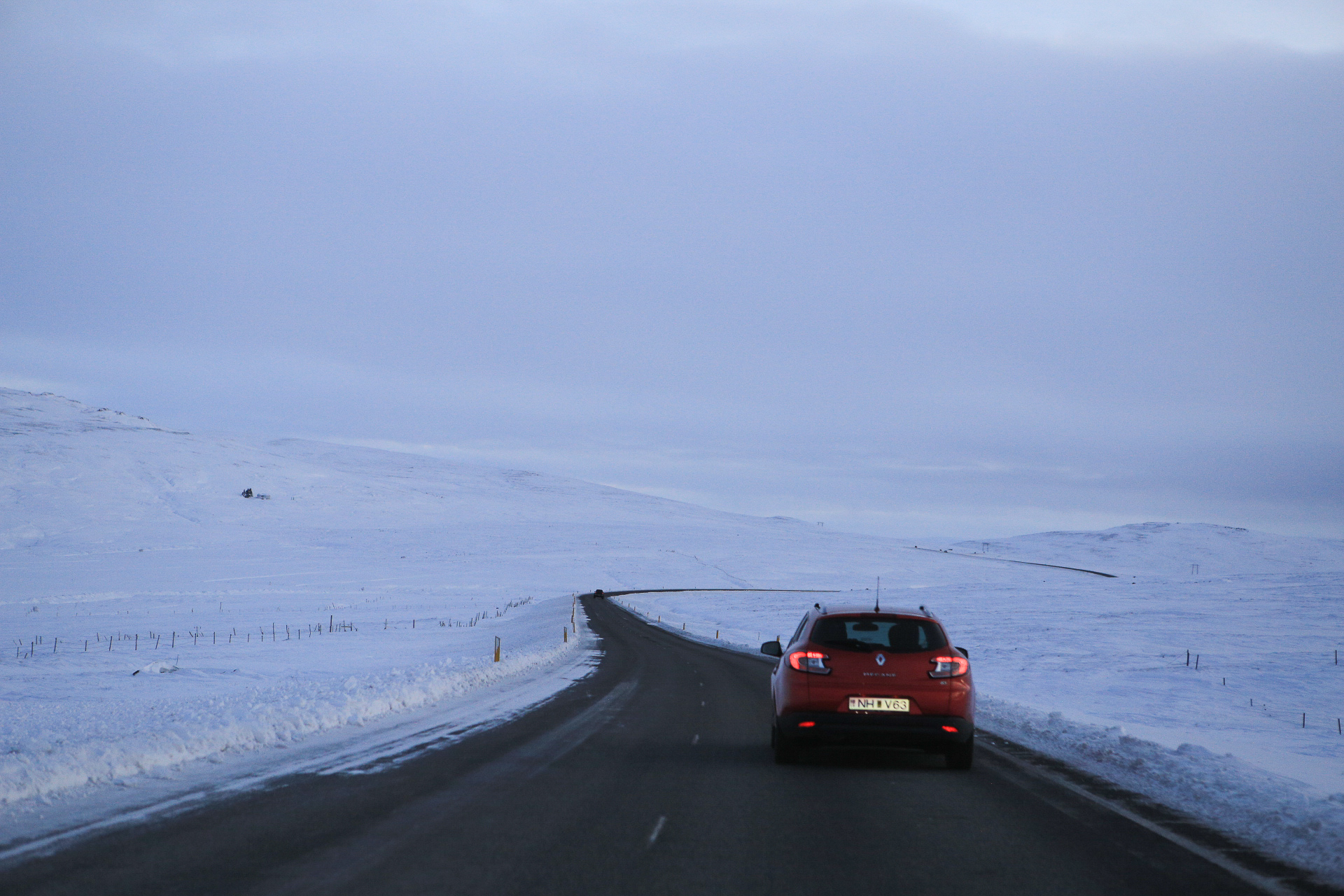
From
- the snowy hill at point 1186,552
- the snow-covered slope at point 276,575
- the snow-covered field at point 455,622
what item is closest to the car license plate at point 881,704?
the snow-covered field at point 455,622

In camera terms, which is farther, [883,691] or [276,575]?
[276,575]

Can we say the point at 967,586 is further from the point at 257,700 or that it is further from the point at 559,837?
the point at 559,837

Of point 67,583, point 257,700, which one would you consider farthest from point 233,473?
point 257,700

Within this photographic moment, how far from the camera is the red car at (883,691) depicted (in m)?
11.1

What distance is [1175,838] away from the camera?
27.0 feet

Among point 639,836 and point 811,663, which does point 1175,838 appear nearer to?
point 811,663

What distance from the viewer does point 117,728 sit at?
556 inches

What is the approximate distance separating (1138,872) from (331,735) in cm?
977

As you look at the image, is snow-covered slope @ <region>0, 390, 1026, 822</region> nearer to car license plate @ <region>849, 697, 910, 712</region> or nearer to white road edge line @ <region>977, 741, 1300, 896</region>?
car license plate @ <region>849, 697, 910, 712</region>

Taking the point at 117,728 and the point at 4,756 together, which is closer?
the point at 4,756

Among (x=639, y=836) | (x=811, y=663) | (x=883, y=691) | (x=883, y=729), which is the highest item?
(x=811, y=663)

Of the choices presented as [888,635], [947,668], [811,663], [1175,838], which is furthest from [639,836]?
[888,635]

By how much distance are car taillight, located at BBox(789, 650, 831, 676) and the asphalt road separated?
108cm

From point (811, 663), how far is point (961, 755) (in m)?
1.91
